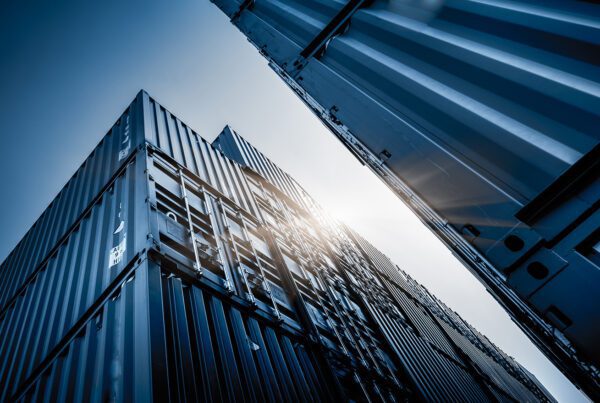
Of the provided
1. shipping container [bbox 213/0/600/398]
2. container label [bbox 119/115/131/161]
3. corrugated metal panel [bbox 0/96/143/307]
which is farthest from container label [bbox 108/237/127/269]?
shipping container [bbox 213/0/600/398]

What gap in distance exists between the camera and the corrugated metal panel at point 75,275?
457 cm

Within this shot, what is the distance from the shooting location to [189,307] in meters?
3.77

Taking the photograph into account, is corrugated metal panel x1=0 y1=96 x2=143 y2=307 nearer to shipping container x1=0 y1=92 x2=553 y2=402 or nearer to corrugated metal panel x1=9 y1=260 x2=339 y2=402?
shipping container x1=0 y1=92 x2=553 y2=402

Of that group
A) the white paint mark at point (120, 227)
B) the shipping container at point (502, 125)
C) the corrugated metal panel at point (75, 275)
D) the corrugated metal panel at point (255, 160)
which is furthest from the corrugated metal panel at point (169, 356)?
the corrugated metal panel at point (255, 160)

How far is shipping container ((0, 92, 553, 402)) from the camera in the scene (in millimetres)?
3275

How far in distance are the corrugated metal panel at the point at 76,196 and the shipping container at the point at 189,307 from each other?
127mm

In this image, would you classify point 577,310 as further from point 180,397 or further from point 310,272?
point 310,272

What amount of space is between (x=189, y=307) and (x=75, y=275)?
306cm

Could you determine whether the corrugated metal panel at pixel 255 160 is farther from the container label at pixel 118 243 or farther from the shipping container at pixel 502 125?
the shipping container at pixel 502 125

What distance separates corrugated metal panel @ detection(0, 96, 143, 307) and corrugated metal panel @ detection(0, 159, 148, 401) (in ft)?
2.13

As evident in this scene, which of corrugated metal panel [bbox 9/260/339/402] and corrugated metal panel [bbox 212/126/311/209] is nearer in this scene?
corrugated metal panel [bbox 9/260/339/402]

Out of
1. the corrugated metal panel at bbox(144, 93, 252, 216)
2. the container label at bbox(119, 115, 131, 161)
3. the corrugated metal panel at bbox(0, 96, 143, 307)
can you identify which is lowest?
the corrugated metal panel at bbox(0, 96, 143, 307)

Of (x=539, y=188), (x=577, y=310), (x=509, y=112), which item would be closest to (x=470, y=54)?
(x=509, y=112)

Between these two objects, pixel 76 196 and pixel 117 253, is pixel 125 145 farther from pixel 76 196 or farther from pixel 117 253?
pixel 117 253
